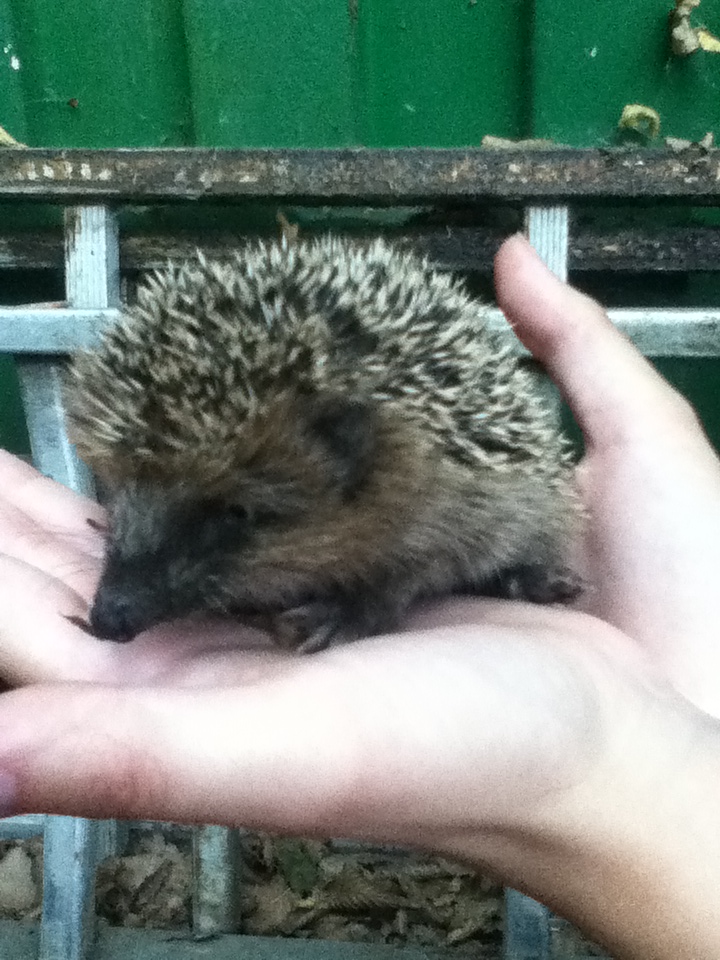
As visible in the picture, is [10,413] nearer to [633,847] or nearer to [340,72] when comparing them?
[340,72]

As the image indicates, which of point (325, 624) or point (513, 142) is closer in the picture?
point (325, 624)

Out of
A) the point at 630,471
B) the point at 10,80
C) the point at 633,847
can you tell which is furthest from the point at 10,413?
the point at 633,847

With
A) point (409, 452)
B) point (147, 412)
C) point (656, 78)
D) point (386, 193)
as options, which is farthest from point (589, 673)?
point (656, 78)

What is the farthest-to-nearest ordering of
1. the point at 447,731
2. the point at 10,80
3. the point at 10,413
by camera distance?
the point at 10,413 → the point at 10,80 → the point at 447,731

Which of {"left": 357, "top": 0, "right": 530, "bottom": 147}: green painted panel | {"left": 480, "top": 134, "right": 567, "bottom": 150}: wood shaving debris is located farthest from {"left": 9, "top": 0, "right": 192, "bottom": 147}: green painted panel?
{"left": 480, "top": 134, "right": 567, "bottom": 150}: wood shaving debris

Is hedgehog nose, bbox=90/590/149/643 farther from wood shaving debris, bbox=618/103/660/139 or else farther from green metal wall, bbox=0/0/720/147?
wood shaving debris, bbox=618/103/660/139

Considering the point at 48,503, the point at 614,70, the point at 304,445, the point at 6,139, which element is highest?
the point at 614,70

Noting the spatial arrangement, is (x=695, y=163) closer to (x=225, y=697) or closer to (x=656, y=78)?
(x=656, y=78)
